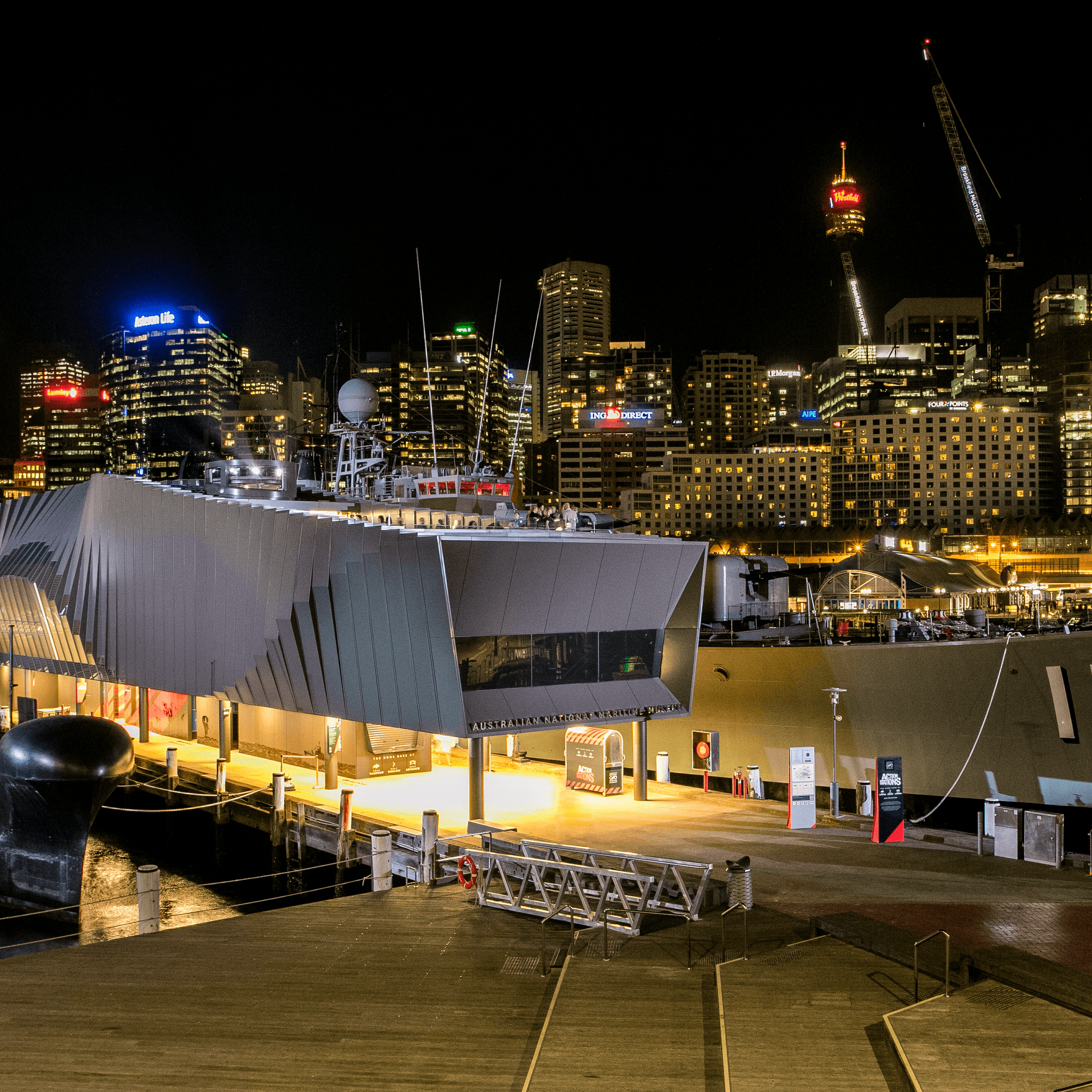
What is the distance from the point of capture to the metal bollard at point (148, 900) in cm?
1460

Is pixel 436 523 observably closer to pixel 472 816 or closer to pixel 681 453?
pixel 472 816

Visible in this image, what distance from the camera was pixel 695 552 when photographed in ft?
78.2

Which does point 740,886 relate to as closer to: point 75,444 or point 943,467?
point 943,467

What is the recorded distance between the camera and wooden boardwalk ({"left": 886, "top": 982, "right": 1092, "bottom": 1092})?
28.2 ft

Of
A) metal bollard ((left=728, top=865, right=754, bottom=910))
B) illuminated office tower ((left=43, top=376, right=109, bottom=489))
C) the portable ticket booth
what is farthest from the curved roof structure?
illuminated office tower ((left=43, top=376, right=109, bottom=489))

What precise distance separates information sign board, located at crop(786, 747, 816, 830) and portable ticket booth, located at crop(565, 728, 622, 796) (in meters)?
5.18

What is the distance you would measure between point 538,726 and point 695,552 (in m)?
5.85

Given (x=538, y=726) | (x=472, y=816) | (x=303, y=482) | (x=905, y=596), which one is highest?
(x=303, y=482)

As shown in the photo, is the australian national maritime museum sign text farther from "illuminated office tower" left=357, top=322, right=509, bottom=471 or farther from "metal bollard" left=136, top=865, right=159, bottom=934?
"metal bollard" left=136, top=865, right=159, bottom=934

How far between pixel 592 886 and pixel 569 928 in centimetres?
138

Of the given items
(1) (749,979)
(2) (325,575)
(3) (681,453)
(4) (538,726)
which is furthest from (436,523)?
(3) (681,453)

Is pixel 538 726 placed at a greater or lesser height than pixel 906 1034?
greater

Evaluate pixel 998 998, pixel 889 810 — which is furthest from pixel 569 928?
pixel 889 810

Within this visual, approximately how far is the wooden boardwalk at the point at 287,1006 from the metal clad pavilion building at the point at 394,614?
719 cm
